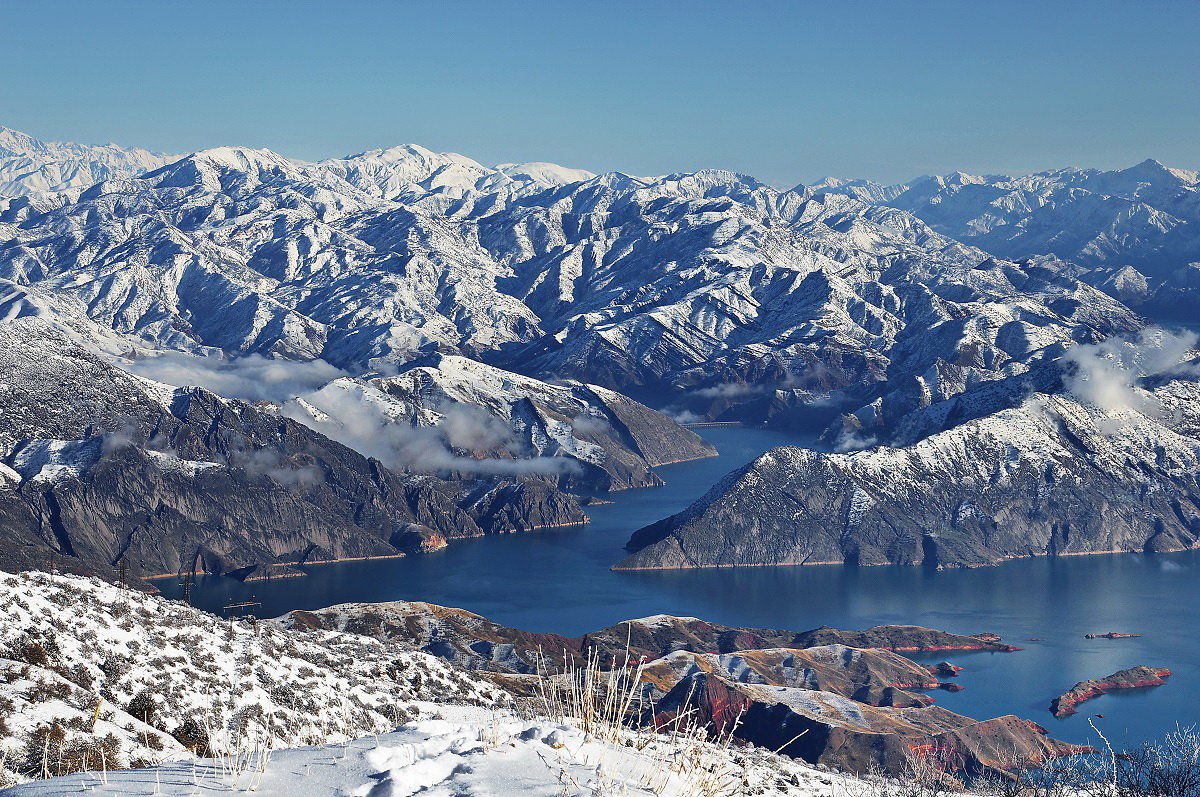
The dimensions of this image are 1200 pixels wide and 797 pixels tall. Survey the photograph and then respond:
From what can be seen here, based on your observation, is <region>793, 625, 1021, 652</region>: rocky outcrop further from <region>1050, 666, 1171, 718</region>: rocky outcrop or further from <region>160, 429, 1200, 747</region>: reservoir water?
<region>1050, 666, 1171, 718</region>: rocky outcrop

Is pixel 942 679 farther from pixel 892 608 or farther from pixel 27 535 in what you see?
pixel 27 535

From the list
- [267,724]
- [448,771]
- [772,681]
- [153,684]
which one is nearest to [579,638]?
[772,681]

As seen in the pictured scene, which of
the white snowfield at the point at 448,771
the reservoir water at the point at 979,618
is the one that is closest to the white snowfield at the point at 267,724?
the white snowfield at the point at 448,771

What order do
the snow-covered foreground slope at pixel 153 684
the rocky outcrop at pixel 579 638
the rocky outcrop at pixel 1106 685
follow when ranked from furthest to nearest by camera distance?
1. the rocky outcrop at pixel 1106 685
2. the rocky outcrop at pixel 579 638
3. the snow-covered foreground slope at pixel 153 684

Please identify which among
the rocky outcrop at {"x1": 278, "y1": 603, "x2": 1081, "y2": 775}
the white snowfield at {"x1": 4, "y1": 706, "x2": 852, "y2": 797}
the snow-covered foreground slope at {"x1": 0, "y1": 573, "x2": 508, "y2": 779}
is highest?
the white snowfield at {"x1": 4, "y1": 706, "x2": 852, "y2": 797}

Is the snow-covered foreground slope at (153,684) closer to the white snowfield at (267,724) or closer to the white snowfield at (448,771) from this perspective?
the white snowfield at (267,724)

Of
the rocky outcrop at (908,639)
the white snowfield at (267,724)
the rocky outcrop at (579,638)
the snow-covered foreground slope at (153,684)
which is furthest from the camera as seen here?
the rocky outcrop at (908,639)

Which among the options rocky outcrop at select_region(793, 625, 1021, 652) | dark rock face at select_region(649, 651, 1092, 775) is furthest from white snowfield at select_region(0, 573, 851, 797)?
rocky outcrop at select_region(793, 625, 1021, 652)
